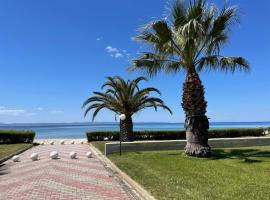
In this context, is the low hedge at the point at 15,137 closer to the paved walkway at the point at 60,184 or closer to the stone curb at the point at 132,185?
the paved walkway at the point at 60,184

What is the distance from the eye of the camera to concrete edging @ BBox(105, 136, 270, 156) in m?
17.8

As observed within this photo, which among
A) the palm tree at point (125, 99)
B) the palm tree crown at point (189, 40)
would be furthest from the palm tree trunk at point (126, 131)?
the palm tree crown at point (189, 40)

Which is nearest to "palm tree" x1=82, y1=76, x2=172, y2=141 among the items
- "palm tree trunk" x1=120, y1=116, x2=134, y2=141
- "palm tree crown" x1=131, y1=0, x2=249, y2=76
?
"palm tree trunk" x1=120, y1=116, x2=134, y2=141

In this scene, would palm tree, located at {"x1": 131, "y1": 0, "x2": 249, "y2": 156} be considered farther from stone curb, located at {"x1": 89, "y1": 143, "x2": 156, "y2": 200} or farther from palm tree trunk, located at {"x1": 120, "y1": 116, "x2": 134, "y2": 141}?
palm tree trunk, located at {"x1": 120, "y1": 116, "x2": 134, "y2": 141}

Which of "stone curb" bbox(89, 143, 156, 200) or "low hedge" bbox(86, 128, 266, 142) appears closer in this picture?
"stone curb" bbox(89, 143, 156, 200)

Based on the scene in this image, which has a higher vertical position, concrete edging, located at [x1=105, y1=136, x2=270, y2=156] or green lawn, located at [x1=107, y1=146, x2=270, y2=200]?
concrete edging, located at [x1=105, y1=136, x2=270, y2=156]

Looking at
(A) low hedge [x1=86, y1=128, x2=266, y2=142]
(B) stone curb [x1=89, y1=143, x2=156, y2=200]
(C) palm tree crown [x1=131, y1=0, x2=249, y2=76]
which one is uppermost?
(C) palm tree crown [x1=131, y1=0, x2=249, y2=76]

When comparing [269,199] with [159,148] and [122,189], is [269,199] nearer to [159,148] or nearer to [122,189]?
[122,189]

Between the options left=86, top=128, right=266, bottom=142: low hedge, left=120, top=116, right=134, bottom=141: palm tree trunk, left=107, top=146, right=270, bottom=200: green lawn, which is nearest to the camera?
left=107, top=146, right=270, bottom=200: green lawn

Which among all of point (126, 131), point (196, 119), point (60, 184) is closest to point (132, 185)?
point (60, 184)

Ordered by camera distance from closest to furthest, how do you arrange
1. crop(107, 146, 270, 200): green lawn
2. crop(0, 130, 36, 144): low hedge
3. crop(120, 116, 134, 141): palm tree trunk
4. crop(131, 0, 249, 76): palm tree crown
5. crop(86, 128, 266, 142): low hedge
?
crop(107, 146, 270, 200): green lawn
crop(131, 0, 249, 76): palm tree crown
crop(120, 116, 134, 141): palm tree trunk
crop(0, 130, 36, 144): low hedge
crop(86, 128, 266, 142): low hedge

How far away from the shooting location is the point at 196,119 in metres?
14.9

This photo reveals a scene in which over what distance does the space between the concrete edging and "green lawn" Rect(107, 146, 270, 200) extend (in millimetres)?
3027

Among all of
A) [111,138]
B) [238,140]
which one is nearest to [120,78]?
[111,138]
